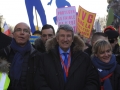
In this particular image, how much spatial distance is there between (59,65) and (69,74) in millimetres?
202

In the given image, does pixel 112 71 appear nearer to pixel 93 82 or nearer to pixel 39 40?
pixel 93 82

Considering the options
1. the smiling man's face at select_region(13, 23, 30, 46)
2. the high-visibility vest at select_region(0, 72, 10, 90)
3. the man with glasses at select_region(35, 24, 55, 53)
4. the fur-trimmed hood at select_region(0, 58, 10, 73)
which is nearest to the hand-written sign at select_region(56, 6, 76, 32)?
the man with glasses at select_region(35, 24, 55, 53)

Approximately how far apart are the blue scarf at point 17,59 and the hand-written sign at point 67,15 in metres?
4.76

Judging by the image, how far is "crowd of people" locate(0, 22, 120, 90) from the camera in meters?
3.88

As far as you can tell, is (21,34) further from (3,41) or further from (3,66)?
(3,66)

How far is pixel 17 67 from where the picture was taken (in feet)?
13.4

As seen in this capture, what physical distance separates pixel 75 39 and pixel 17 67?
101cm

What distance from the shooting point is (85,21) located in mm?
9688

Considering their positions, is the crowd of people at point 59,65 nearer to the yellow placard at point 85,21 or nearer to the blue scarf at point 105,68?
the blue scarf at point 105,68

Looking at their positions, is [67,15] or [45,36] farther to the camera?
[67,15]

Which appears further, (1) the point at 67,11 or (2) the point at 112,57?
(1) the point at 67,11

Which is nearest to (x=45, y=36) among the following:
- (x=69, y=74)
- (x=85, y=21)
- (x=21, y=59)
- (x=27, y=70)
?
(x=21, y=59)

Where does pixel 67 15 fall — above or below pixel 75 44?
above

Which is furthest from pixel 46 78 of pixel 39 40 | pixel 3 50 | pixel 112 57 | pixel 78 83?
pixel 39 40
